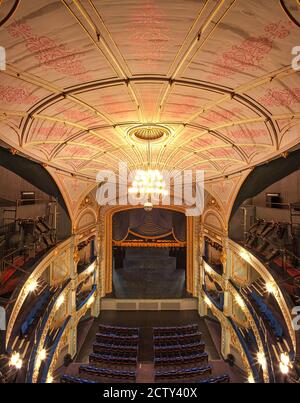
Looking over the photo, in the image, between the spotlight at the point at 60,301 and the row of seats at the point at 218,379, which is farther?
the spotlight at the point at 60,301

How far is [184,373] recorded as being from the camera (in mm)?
9094

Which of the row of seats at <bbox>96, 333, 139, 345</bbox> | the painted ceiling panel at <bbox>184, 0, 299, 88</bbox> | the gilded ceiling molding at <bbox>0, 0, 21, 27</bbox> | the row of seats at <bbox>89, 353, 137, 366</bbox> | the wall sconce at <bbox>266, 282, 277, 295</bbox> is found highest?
the painted ceiling panel at <bbox>184, 0, 299, 88</bbox>

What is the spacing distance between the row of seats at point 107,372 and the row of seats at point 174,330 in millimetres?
2950

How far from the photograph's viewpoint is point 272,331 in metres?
6.62

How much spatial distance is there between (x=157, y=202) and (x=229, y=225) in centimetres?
492

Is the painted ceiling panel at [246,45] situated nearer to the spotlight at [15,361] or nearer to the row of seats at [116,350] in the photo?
the spotlight at [15,361]

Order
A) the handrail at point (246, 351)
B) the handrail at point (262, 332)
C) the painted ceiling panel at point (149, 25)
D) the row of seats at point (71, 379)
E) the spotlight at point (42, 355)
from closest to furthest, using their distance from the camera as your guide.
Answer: the painted ceiling panel at point (149, 25) → the handrail at point (262, 332) → the spotlight at point (42, 355) → the handrail at point (246, 351) → the row of seats at point (71, 379)

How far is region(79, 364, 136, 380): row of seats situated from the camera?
898cm

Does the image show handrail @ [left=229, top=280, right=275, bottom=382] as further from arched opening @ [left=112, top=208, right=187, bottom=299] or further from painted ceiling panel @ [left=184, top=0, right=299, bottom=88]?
painted ceiling panel @ [left=184, top=0, right=299, bottom=88]

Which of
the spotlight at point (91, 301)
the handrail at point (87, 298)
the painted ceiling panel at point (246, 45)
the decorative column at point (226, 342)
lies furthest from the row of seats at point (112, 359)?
the painted ceiling panel at point (246, 45)

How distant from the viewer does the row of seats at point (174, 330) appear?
11773mm

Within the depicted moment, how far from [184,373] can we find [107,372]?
126 inches

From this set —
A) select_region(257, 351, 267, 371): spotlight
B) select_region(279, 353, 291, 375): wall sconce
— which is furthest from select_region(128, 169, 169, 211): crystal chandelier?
select_region(257, 351, 267, 371): spotlight

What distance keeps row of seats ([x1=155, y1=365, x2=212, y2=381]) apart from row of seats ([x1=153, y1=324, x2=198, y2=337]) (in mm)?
2277
